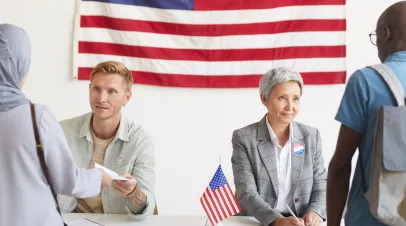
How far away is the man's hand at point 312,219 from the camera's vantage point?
2.17 metres

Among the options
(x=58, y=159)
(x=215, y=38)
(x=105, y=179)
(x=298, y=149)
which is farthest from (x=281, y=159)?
(x=215, y=38)

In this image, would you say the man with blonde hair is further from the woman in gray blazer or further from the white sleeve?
the white sleeve

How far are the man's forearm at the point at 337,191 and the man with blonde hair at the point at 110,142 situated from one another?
1083 millimetres

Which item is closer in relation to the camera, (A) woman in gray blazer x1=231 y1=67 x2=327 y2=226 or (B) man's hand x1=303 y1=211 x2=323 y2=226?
(B) man's hand x1=303 y1=211 x2=323 y2=226

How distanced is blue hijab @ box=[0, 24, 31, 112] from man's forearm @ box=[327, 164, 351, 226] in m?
1.00

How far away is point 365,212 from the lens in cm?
140

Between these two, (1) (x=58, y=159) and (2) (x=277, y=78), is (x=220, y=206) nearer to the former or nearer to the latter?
(2) (x=277, y=78)

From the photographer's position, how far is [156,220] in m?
2.23

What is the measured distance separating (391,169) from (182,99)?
2589 millimetres

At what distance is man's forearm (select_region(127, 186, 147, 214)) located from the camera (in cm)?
217

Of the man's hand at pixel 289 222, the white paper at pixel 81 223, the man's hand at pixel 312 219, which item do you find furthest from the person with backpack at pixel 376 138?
the white paper at pixel 81 223

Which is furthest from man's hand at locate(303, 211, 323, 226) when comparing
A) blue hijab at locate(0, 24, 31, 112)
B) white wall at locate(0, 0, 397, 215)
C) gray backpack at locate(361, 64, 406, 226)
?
white wall at locate(0, 0, 397, 215)

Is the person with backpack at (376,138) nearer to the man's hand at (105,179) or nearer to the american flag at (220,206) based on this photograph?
the american flag at (220,206)

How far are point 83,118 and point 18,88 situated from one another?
3.78 feet
